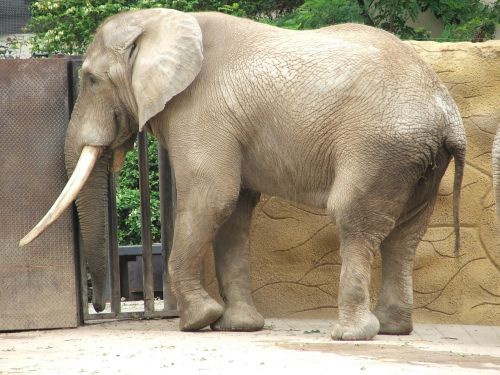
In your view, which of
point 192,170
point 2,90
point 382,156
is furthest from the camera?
point 2,90

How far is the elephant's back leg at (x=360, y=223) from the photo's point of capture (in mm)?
8969

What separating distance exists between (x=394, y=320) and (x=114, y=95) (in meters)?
2.47

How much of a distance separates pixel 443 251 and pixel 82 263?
8.66 feet

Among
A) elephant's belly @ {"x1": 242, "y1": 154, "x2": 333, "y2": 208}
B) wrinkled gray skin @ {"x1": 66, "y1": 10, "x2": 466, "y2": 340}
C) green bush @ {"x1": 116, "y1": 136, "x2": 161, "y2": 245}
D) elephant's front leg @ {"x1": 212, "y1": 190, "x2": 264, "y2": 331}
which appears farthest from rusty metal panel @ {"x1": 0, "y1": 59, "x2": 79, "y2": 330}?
green bush @ {"x1": 116, "y1": 136, "x2": 161, "y2": 245}

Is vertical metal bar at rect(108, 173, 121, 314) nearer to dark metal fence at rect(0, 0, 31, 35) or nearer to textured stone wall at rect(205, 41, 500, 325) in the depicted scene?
textured stone wall at rect(205, 41, 500, 325)

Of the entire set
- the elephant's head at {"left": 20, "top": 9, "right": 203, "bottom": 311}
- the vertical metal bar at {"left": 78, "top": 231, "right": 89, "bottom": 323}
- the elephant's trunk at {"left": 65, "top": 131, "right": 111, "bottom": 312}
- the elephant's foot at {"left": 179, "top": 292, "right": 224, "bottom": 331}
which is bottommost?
the elephant's foot at {"left": 179, "top": 292, "right": 224, "bottom": 331}

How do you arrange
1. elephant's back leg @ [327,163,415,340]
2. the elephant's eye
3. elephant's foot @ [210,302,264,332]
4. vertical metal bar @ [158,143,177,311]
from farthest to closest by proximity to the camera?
vertical metal bar @ [158,143,177,311]
the elephant's eye
elephant's foot @ [210,302,264,332]
elephant's back leg @ [327,163,415,340]

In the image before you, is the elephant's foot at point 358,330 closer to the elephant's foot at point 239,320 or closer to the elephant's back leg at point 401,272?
the elephant's back leg at point 401,272

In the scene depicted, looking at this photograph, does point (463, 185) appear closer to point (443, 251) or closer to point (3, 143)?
point (443, 251)

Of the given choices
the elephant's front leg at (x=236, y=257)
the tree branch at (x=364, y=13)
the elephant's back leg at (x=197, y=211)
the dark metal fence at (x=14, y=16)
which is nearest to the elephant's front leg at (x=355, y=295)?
the elephant's back leg at (x=197, y=211)

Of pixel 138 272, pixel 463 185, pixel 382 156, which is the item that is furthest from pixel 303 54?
pixel 138 272

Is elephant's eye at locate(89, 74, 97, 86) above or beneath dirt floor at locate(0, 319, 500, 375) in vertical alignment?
above

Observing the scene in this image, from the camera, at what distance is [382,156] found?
8.92 meters

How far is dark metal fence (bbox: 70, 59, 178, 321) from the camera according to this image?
10.5m
